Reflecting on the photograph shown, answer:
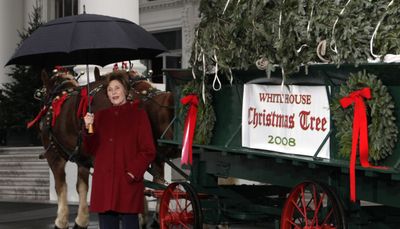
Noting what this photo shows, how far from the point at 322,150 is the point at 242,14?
1.47m

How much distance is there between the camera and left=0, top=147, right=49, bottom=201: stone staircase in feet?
52.2

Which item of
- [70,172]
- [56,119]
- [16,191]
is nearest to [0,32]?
[16,191]

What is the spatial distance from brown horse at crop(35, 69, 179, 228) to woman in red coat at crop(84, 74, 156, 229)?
1.92 meters

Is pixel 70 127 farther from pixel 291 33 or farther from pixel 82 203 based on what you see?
pixel 291 33

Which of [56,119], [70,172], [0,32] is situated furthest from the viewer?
[0,32]

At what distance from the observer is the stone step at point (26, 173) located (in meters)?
16.5

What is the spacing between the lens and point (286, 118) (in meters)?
6.34

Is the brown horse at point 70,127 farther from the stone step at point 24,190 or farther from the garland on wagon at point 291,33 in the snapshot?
the stone step at point 24,190

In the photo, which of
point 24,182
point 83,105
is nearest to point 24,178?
point 24,182

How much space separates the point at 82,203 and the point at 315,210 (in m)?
4.31

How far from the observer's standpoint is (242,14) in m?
6.78

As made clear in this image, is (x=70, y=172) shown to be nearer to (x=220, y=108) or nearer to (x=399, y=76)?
(x=220, y=108)

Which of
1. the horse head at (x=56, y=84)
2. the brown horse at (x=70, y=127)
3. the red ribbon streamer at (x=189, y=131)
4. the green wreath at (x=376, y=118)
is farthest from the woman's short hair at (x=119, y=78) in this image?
the horse head at (x=56, y=84)

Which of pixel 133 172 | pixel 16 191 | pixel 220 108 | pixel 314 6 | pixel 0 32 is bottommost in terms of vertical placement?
pixel 16 191
